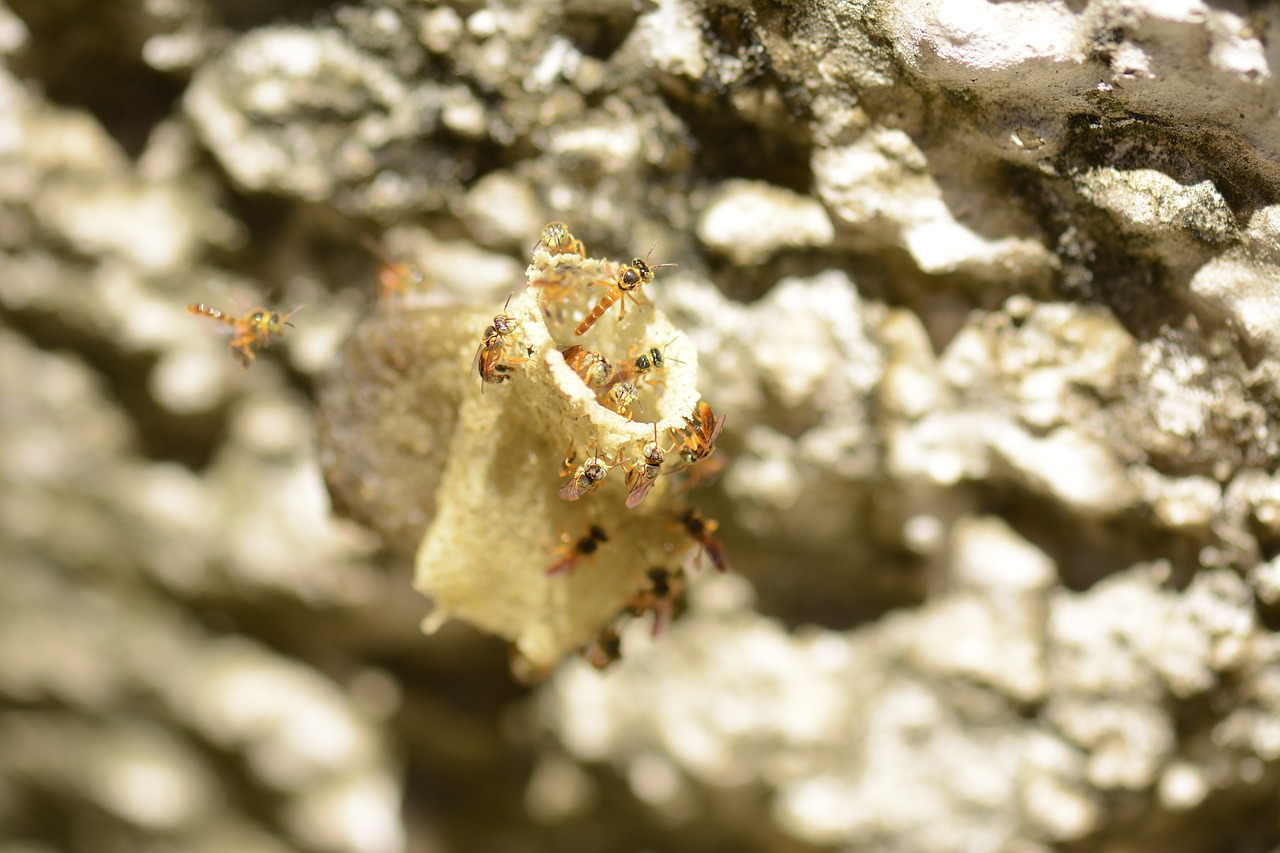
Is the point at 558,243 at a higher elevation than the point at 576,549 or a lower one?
higher

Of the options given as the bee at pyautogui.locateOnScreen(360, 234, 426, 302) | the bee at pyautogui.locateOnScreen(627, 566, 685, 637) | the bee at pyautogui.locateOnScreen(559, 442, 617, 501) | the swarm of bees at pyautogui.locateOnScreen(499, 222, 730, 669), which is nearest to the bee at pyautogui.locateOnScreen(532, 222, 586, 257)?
the swarm of bees at pyautogui.locateOnScreen(499, 222, 730, 669)

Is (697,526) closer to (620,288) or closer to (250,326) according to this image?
(620,288)

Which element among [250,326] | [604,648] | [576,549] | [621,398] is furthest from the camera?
[250,326]

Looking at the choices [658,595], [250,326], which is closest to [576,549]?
[658,595]

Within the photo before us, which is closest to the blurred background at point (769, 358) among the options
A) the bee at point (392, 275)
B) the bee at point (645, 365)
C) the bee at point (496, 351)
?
the bee at point (392, 275)

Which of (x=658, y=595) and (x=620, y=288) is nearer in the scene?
(x=620, y=288)

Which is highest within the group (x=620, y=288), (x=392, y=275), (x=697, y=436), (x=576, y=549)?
(x=620, y=288)
